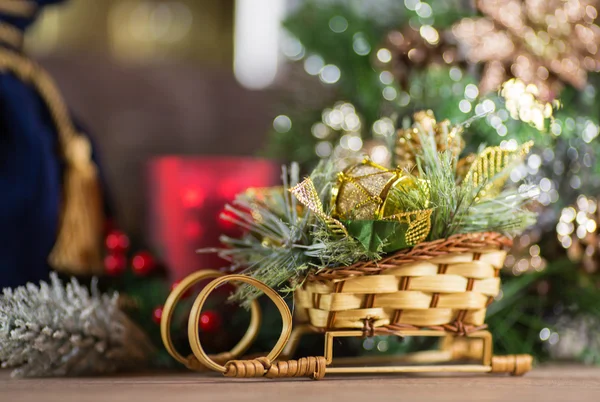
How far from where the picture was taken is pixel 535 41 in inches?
26.0

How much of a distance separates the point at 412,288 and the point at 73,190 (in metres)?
0.45

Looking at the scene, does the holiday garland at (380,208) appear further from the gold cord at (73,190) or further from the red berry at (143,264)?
the gold cord at (73,190)

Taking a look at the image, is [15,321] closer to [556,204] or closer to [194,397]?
[194,397]

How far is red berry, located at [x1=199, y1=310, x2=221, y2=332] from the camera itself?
0.59 m

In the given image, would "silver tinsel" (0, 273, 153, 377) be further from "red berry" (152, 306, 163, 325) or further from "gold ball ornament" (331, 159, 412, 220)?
"gold ball ornament" (331, 159, 412, 220)

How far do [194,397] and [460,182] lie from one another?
0.92 feet

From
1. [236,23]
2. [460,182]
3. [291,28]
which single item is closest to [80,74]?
[291,28]

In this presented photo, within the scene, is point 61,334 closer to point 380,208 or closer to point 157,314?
point 157,314

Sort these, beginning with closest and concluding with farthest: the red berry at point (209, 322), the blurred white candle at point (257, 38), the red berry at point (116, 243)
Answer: the red berry at point (209, 322) → the red berry at point (116, 243) → the blurred white candle at point (257, 38)

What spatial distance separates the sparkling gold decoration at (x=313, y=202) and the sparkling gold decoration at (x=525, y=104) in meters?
0.25

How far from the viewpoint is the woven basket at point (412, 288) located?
490mm

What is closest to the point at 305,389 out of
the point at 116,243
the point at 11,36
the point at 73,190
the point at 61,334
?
the point at 61,334

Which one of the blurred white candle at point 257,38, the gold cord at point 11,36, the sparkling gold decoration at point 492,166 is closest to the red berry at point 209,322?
the sparkling gold decoration at point 492,166

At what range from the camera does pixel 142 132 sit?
3.00ft
